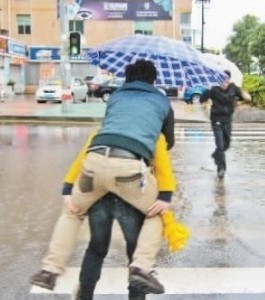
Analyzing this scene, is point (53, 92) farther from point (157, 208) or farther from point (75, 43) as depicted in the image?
point (157, 208)

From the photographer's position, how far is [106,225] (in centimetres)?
414

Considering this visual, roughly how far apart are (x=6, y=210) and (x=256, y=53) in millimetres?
48759

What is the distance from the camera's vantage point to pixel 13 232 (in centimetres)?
688

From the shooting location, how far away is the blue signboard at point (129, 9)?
49031mm

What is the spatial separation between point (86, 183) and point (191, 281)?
5.30 feet

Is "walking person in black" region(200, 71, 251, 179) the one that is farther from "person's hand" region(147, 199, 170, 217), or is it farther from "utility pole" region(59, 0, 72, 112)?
"utility pole" region(59, 0, 72, 112)

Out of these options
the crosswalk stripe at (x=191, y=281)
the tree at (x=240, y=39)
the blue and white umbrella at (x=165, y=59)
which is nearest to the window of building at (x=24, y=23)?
the tree at (x=240, y=39)

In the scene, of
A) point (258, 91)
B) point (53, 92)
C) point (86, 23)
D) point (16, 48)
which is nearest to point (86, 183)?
point (258, 91)

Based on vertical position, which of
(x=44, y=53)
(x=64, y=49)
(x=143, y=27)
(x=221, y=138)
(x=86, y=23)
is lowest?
(x=221, y=138)

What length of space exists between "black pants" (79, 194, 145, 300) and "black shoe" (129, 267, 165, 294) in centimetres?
23

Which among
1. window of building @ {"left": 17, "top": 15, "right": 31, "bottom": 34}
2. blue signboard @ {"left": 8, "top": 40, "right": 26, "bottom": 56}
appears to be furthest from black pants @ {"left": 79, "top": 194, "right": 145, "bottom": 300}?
window of building @ {"left": 17, "top": 15, "right": 31, "bottom": 34}

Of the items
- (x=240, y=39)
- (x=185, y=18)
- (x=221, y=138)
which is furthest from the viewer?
(x=240, y=39)

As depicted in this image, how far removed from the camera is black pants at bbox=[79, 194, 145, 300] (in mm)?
4109

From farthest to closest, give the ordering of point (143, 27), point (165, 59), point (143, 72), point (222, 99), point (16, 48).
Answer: point (143, 27)
point (16, 48)
point (222, 99)
point (165, 59)
point (143, 72)
